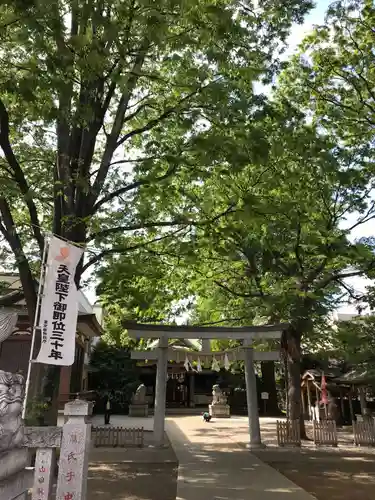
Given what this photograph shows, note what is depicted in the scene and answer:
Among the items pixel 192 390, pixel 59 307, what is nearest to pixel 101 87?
pixel 59 307

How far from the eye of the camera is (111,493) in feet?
25.3

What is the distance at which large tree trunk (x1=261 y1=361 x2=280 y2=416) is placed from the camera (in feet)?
92.8

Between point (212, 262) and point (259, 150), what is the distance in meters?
8.31

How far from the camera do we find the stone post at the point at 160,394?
43.2 ft

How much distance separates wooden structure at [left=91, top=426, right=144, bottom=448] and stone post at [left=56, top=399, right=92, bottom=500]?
316 inches

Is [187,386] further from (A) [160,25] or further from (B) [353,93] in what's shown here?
(A) [160,25]

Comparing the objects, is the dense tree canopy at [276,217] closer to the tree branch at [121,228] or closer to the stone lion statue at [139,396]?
the tree branch at [121,228]

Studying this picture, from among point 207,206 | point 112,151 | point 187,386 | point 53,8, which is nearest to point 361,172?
point 207,206

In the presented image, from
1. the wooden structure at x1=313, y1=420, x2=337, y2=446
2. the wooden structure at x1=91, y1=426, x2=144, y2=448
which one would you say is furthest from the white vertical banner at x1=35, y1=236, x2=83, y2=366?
the wooden structure at x1=313, y1=420, x2=337, y2=446

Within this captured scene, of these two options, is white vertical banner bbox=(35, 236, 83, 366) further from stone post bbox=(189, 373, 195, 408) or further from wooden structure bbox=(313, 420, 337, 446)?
stone post bbox=(189, 373, 195, 408)

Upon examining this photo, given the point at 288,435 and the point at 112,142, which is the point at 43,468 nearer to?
the point at 112,142

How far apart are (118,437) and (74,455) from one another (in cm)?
849

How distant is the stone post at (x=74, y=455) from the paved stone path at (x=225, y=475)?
283 cm

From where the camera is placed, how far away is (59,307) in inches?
251
